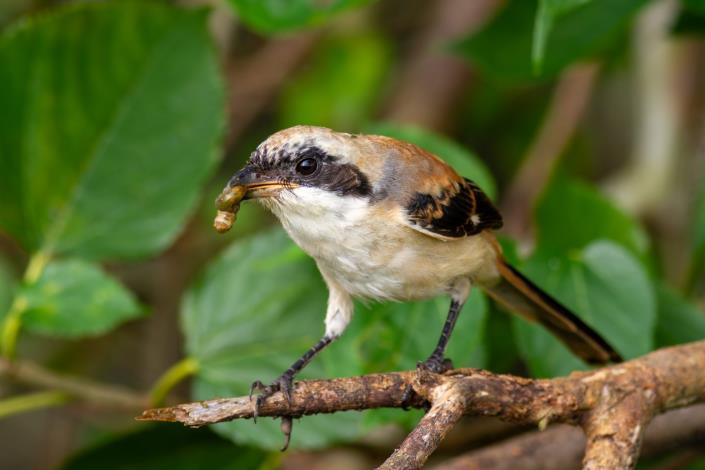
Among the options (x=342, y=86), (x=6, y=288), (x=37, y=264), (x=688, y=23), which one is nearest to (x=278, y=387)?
(x=37, y=264)

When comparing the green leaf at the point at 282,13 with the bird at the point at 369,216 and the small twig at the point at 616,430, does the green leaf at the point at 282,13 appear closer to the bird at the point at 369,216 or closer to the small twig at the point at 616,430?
the bird at the point at 369,216

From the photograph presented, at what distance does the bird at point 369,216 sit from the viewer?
2.74 meters

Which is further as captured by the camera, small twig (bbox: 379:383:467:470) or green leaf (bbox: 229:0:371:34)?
green leaf (bbox: 229:0:371:34)

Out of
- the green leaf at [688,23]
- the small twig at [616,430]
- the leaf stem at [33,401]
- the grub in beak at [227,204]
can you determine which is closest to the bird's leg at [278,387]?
the grub in beak at [227,204]

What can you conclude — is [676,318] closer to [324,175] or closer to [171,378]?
[324,175]

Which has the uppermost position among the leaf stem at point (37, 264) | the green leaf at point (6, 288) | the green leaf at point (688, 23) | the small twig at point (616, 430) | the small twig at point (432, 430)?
the green leaf at point (688, 23)

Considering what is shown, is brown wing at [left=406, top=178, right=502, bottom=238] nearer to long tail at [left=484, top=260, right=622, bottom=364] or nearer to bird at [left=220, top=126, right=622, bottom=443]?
bird at [left=220, top=126, right=622, bottom=443]

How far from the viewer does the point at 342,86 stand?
6.13 meters

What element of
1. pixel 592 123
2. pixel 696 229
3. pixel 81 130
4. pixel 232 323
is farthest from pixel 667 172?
pixel 81 130

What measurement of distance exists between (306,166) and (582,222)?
1.48m

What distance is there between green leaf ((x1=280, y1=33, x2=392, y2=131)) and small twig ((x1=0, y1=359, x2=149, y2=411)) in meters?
2.71

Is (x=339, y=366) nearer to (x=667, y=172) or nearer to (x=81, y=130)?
(x=81, y=130)

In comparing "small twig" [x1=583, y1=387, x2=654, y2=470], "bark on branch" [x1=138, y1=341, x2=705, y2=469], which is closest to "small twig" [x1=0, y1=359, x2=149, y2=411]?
"bark on branch" [x1=138, y1=341, x2=705, y2=469]

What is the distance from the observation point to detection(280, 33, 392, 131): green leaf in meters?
6.09
